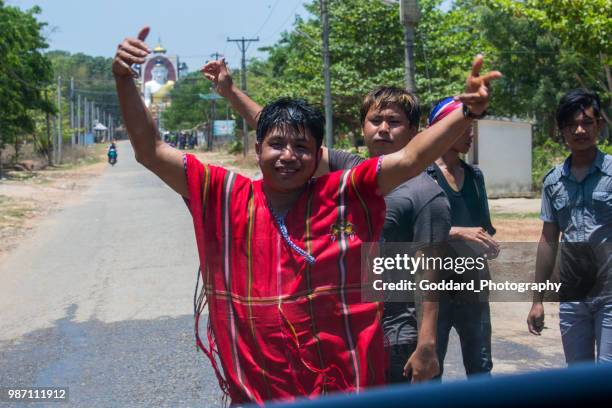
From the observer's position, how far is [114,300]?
26.6 feet

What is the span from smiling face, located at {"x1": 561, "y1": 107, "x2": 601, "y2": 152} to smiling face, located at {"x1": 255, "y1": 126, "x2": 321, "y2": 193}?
5.04 feet

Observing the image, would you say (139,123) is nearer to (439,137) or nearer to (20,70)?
(439,137)

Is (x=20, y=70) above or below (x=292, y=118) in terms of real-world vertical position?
above

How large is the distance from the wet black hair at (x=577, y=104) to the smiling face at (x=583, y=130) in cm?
2

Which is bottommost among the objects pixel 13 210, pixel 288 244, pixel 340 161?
pixel 13 210

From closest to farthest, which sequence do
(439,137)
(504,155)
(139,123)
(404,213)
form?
(439,137)
(139,123)
(404,213)
(504,155)

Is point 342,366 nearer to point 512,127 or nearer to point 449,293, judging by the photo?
point 449,293

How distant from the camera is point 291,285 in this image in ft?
8.26

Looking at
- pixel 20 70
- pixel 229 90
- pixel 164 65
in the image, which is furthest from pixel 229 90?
pixel 164 65

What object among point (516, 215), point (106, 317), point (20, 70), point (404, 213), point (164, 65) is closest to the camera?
point (404, 213)

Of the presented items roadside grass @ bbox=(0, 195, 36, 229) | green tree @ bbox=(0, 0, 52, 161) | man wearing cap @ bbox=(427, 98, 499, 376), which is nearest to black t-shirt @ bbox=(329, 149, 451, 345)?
man wearing cap @ bbox=(427, 98, 499, 376)

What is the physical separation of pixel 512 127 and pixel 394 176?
16.1 metres

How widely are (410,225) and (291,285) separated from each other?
30.5 inches

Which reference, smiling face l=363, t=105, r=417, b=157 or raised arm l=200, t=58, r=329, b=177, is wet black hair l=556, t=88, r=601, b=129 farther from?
raised arm l=200, t=58, r=329, b=177
